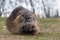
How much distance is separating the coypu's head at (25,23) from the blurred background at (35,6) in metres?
7.05

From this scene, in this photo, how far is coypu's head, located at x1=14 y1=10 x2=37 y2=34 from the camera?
32.0 ft

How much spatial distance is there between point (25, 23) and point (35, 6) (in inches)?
305

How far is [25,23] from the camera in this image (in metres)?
9.77

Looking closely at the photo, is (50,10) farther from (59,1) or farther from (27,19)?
(27,19)

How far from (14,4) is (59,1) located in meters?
2.69

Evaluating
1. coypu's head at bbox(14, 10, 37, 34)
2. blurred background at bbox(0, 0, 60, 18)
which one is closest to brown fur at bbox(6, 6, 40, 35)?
coypu's head at bbox(14, 10, 37, 34)

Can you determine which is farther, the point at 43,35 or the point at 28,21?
the point at 43,35

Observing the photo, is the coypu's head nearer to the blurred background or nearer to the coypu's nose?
the coypu's nose

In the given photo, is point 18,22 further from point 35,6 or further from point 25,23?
point 35,6

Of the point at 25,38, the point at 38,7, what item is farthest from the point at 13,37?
the point at 38,7

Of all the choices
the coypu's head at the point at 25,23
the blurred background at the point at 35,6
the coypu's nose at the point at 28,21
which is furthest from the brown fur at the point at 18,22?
the blurred background at the point at 35,6

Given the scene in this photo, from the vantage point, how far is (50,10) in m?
17.8

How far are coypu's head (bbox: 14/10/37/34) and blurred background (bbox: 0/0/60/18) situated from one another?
705 centimetres

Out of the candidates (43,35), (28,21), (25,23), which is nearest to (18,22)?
(25,23)
